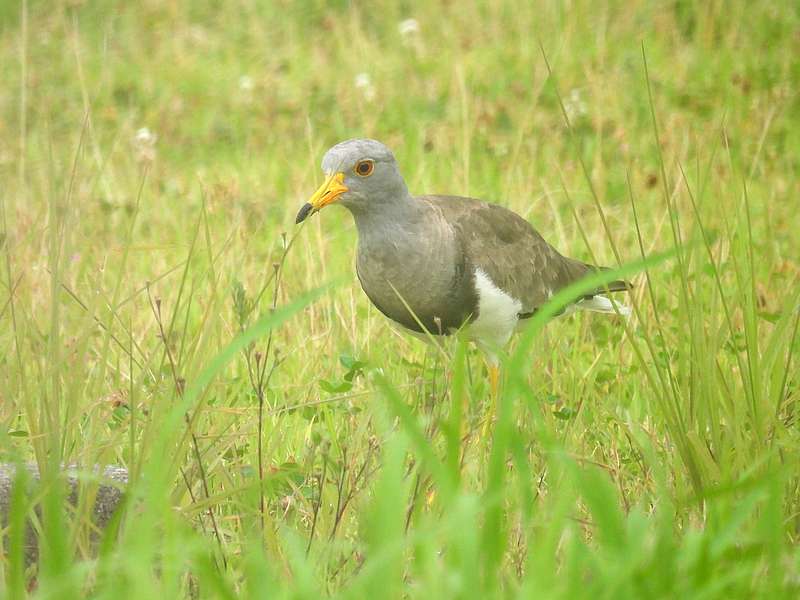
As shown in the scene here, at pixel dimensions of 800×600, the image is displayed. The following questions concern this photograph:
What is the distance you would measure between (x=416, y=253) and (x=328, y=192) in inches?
14.7

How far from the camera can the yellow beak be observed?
15.3 ft

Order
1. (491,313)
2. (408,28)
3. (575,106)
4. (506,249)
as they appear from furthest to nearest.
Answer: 1. (408,28)
2. (575,106)
3. (506,249)
4. (491,313)

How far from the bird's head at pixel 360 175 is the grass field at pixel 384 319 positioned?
1.12ft

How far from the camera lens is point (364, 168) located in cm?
479

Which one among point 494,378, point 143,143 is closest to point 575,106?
point 143,143

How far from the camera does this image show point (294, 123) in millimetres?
8359

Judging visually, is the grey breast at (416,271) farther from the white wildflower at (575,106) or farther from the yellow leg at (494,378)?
the white wildflower at (575,106)

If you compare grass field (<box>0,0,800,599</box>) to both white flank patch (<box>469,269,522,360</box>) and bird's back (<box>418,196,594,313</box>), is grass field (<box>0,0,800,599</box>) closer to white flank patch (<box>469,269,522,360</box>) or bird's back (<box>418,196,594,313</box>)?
white flank patch (<box>469,269,522,360</box>)

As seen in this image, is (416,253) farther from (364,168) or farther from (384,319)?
(384,319)

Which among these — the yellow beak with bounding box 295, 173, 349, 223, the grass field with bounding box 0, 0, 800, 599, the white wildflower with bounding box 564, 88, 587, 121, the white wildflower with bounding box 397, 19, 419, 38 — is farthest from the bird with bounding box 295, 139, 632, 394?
the white wildflower with bounding box 397, 19, 419, 38

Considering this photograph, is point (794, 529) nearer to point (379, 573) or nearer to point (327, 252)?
point (379, 573)

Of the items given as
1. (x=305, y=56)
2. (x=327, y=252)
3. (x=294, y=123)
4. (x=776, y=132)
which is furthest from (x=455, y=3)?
(x=327, y=252)

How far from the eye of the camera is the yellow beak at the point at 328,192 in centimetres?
465

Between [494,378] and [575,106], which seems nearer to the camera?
[494,378]
